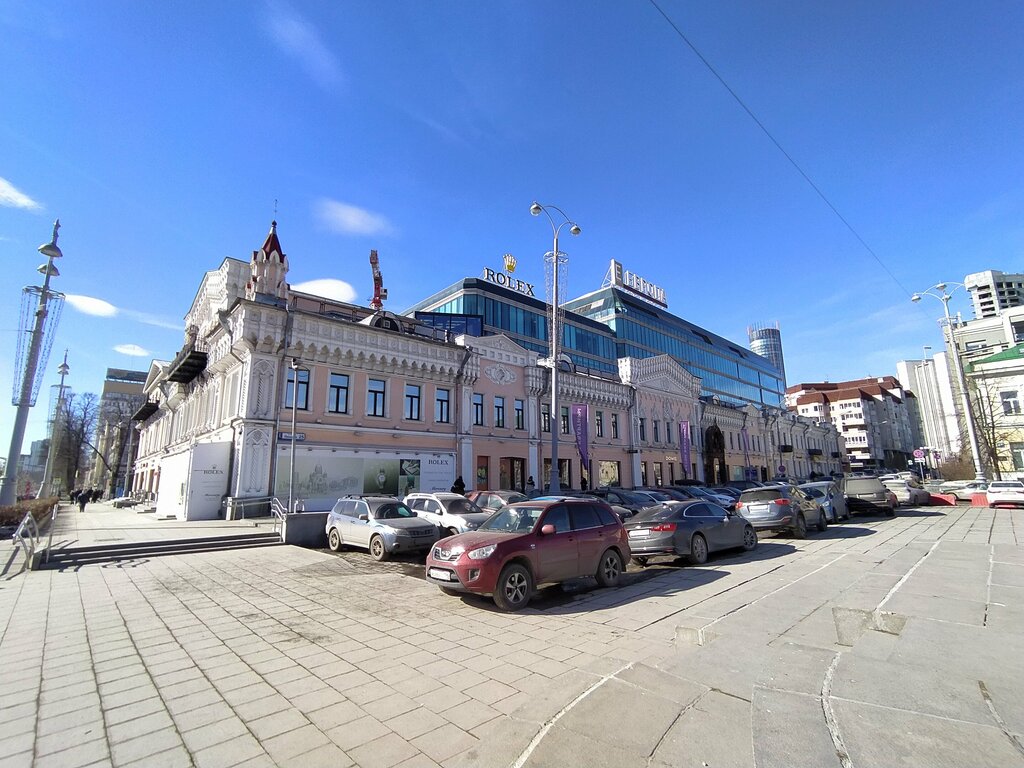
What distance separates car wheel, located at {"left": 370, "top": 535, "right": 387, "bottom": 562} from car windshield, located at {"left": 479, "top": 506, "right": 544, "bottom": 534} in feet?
17.5

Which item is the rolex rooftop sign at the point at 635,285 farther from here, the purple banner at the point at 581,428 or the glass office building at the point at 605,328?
the purple banner at the point at 581,428

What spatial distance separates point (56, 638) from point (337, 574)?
16.7 ft

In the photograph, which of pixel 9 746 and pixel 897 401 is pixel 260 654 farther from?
pixel 897 401

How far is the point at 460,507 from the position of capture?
15.8 metres

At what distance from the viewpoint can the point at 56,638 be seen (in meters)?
6.59

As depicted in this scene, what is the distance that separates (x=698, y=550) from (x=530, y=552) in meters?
5.58

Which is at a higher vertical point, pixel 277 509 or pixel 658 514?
pixel 658 514

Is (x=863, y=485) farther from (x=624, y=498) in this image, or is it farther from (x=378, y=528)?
(x=378, y=528)

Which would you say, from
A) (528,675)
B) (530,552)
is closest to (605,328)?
(530,552)

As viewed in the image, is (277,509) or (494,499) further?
(277,509)

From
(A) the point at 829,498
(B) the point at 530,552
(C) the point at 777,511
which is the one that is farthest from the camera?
(A) the point at 829,498

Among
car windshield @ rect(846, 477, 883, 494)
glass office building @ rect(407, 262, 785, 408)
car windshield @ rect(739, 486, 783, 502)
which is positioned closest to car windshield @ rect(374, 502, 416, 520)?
car windshield @ rect(739, 486, 783, 502)

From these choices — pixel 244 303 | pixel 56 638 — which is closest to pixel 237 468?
pixel 244 303

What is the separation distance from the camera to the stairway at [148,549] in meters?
13.0
